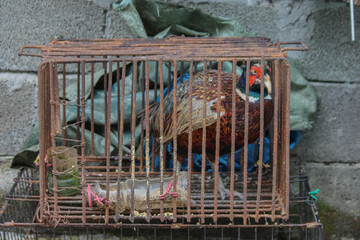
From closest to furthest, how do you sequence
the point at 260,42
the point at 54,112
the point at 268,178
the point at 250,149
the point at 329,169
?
the point at 54,112 < the point at 260,42 < the point at 268,178 < the point at 250,149 < the point at 329,169

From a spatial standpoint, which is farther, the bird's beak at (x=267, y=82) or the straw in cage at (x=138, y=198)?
the bird's beak at (x=267, y=82)

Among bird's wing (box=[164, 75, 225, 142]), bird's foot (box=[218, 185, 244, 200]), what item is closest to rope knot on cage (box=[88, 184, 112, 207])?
bird's wing (box=[164, 75, 225, 142])

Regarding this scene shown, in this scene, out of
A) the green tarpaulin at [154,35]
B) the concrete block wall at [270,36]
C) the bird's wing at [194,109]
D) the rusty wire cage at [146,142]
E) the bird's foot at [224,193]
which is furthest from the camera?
the concrete block wall at [270,36]

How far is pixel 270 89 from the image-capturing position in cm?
224

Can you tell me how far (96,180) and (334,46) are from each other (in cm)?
151

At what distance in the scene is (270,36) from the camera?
2.66m

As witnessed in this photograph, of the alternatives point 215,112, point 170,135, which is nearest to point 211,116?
point 215,112

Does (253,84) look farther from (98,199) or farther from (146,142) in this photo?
(98,199)

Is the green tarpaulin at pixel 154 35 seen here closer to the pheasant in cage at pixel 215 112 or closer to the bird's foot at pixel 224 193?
the pheasant in cage at pixel 215 112

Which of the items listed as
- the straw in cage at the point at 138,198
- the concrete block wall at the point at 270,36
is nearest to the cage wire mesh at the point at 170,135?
the straw in cage at the point at 138,198

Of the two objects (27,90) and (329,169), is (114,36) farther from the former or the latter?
(329,169)

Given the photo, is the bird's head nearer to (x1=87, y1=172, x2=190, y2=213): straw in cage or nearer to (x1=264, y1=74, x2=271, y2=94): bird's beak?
(x1=264, y1=74, x2=271, y2=94): bird's beak

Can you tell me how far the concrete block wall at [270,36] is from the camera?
2.57 m

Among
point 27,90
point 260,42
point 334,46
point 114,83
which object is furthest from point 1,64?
point 334,46
